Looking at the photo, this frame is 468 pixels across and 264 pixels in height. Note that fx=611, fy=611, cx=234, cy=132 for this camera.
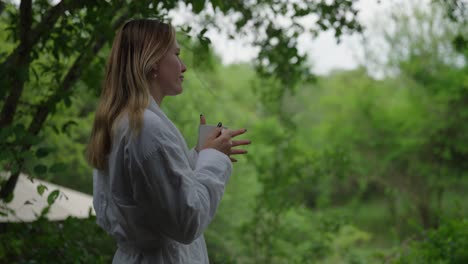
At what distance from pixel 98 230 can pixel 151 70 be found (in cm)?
202

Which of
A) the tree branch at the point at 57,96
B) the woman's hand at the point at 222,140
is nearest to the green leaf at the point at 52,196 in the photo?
the tree branch at the point at 57,96

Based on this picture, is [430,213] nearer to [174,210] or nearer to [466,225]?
[466,225]

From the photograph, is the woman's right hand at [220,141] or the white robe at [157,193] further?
the woman's right hand at [220,141]

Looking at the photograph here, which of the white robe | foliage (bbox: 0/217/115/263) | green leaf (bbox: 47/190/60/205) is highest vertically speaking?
the white robe

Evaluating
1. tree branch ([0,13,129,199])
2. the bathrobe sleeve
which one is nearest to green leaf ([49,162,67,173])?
tree branch ([0,13,129,199])

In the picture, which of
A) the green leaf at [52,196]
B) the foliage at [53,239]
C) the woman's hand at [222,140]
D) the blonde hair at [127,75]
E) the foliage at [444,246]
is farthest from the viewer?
the foliage at [444,246]

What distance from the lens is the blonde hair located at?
1687 mm

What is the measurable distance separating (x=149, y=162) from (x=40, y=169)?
1108 millimetres

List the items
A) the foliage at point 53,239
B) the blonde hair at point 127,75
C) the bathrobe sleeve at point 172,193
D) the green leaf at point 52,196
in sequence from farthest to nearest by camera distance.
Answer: the foliage at point 53,239, the green leaf at point 52,196, the blonde hair at point 127,75, the bathrobe sleeve at point 172,193

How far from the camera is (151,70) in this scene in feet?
5.71

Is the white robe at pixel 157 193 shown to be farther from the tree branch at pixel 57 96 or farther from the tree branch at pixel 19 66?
the tree branch at pixel 19 66

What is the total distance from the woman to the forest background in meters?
0.89

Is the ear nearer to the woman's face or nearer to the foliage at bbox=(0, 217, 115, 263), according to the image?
the woman's face

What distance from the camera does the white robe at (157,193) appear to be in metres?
1.57
